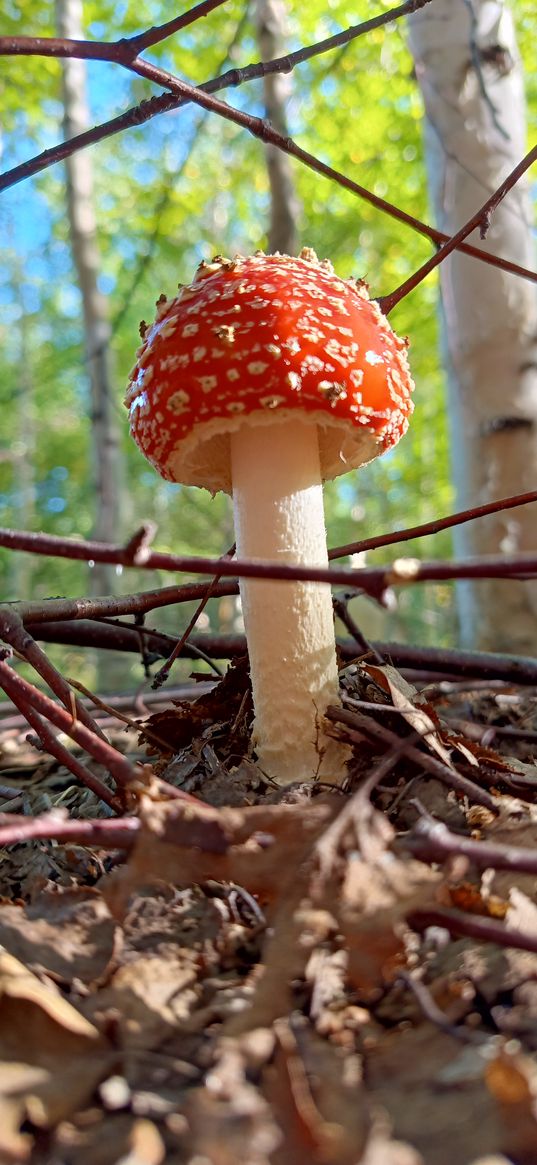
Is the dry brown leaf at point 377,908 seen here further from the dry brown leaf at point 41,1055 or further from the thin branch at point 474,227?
the thin branch at point 474,227

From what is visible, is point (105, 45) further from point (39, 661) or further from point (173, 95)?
point (39, 661)

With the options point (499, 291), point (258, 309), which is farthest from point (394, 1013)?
point (499, 291)

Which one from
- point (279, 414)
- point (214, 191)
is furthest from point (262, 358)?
point (214, 191)

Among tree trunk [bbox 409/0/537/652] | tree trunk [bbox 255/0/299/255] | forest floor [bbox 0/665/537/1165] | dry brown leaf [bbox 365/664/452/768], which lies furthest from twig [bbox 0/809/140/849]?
tree trunk [bbox 255/0/299/255]

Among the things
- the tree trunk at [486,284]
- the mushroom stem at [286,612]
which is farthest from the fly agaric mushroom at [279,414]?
the tree trunk at [486,284]

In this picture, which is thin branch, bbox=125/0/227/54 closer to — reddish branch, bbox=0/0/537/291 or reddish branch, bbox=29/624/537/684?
reddish branch, bbox=0/0/537/291

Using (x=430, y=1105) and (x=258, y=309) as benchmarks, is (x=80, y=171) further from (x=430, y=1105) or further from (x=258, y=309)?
(x=430, y=1105)

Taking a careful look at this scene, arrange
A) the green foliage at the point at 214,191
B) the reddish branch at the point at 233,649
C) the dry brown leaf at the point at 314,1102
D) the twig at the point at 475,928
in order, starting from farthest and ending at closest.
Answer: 1. the green foliage at the point at 214,191
2. the reddish branch at the point at 233,649
3. the twig at the point at 475,928
4. the dry brown leaf at the point at 314,1102

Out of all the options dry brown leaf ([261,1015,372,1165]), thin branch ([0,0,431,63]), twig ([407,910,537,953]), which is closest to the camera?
dry brown leaf ([261,1015,372,1165])
